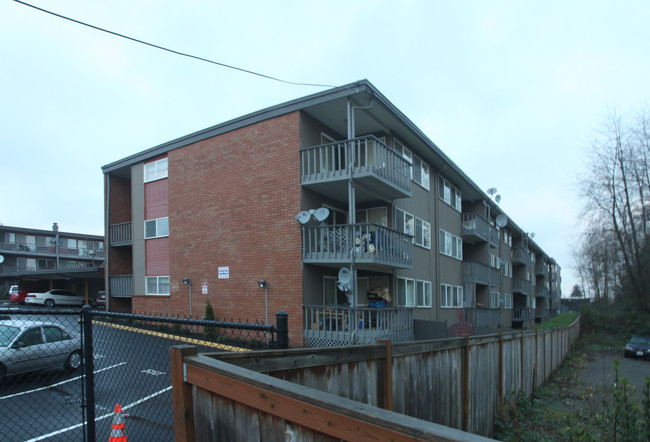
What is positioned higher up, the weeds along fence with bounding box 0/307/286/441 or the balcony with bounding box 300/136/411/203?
the balcony with bounding box 300/136/411/203

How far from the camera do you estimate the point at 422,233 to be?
22016mm

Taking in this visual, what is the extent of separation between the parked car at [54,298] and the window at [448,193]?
2908 centimetres

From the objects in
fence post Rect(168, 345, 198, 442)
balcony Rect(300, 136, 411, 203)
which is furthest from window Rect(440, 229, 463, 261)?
fence post Rect(168, 345, 198, 442)

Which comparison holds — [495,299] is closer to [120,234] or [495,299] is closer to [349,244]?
[349,244]

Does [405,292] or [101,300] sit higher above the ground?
[405,292]

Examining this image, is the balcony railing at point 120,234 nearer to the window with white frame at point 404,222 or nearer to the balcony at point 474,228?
the window with white frame at point 404,222

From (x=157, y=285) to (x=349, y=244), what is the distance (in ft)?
34.9

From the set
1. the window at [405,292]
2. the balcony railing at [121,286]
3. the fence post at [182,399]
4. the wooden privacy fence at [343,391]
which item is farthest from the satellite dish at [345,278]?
the balcony railing at [121,286]

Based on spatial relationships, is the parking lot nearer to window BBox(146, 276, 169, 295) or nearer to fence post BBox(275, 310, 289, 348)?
fence post BBox(275, 310, 289, 348)

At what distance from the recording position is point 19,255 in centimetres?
5288

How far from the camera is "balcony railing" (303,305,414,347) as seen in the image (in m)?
14.5

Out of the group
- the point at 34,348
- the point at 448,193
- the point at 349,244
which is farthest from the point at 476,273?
the point at 34,348

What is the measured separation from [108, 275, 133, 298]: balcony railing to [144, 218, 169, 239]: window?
2.88 metres

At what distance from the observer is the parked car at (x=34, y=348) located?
6073 mm
